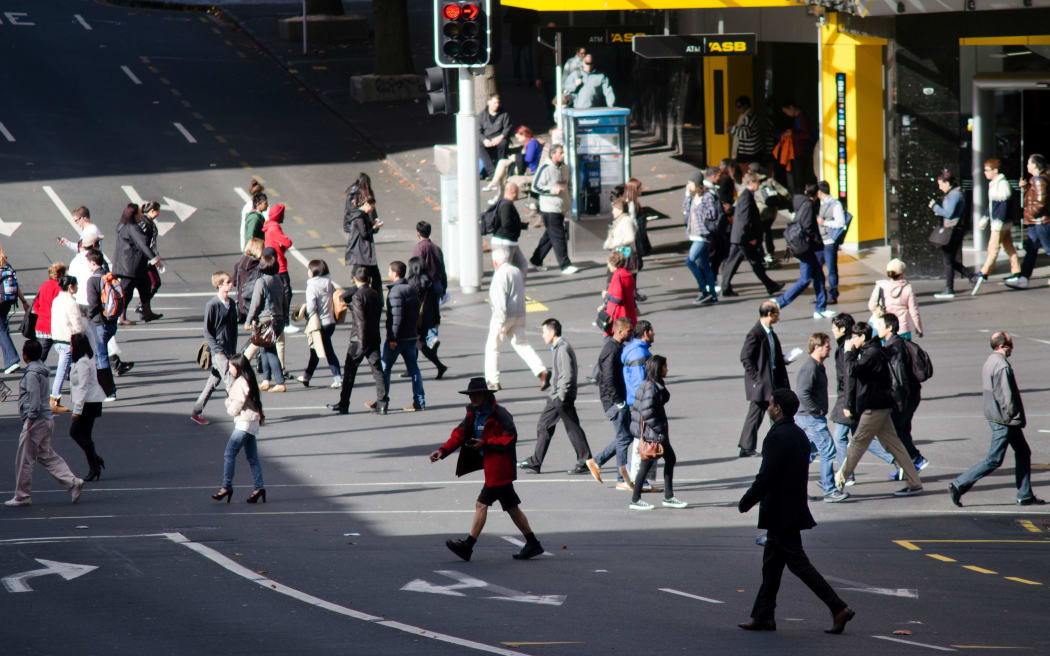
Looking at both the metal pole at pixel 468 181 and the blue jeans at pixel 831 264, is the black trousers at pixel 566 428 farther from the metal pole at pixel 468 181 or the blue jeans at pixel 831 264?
the metal pole at pixel 468 181

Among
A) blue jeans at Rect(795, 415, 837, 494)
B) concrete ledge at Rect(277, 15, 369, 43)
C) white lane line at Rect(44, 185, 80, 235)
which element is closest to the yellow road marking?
blue jeans at Rect(795, 415, 837, 494)

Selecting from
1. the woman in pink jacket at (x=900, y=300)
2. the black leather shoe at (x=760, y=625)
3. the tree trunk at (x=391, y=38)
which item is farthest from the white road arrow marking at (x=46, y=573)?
the tree trunk at (x=391, y=38)

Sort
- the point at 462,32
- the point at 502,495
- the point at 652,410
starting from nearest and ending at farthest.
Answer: the point at 502,495 < the point at 652,410 < the point at 462,32

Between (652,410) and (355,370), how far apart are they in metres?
4.43

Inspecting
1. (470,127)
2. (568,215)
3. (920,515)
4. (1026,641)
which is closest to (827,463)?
(920,515)

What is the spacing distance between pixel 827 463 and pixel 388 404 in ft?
17.3

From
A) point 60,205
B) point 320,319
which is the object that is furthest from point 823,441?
point 60,205

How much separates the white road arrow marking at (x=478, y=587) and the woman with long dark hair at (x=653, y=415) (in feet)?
7.91

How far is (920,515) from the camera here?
13.0 m

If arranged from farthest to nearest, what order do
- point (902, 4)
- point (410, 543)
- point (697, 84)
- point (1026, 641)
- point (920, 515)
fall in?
1. point (697, 84)
2. point (902, 4)
3. point (920, 515)
4. point (410, 543)
5. point (1026, 641)

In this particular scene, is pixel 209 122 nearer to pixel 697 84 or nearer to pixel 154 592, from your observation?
pixel 697 84

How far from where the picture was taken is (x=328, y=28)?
41.5 meters

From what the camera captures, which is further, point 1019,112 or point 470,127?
point 1019,112

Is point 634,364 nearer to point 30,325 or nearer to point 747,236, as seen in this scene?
point 30,325
